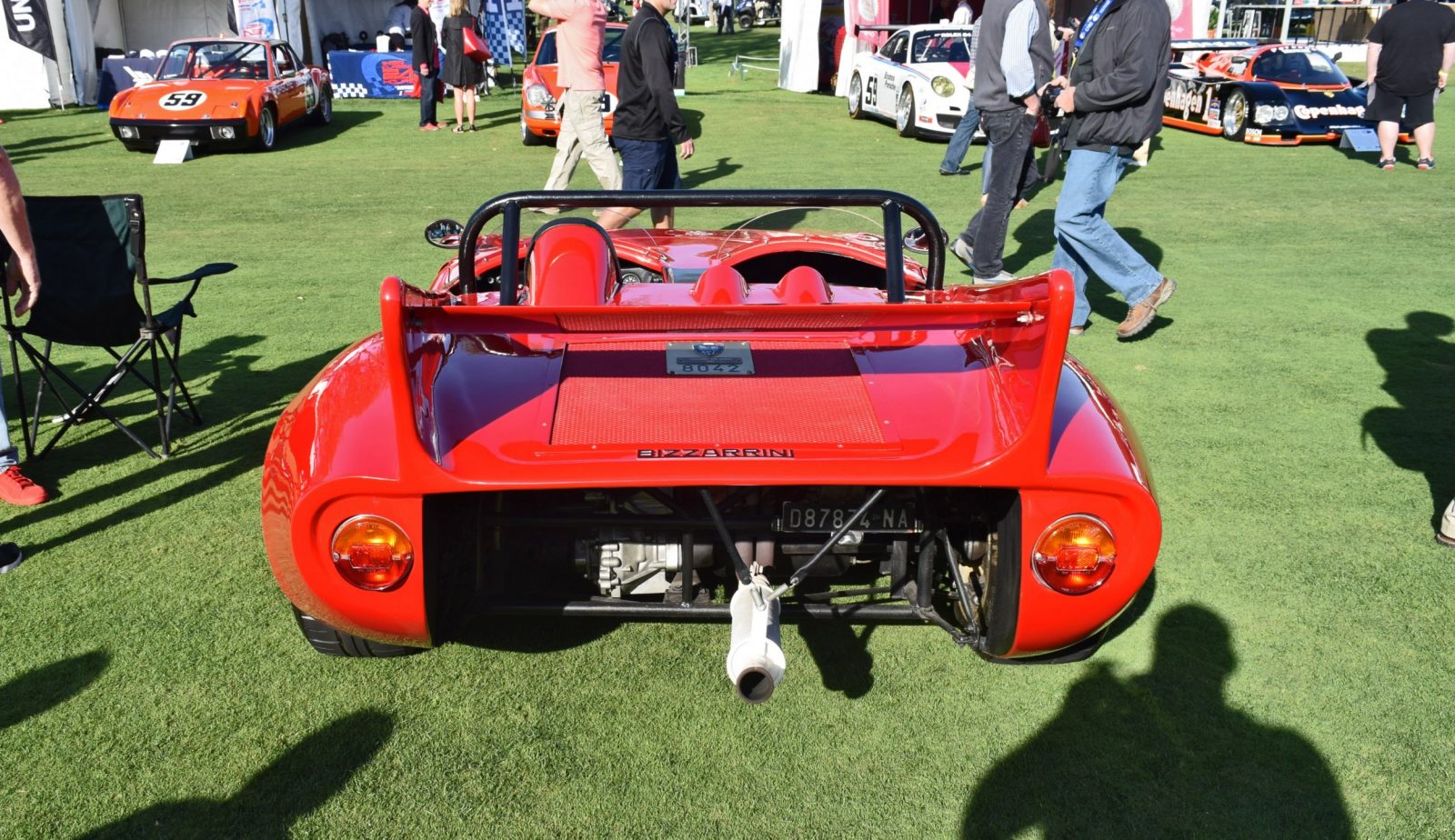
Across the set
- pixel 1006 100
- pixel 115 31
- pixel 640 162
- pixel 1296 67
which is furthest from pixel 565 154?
pixel 115 31

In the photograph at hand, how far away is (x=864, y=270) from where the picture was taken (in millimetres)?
4344

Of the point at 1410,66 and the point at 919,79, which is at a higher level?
the point at 1410,66

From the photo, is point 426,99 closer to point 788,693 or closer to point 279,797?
point 788,693

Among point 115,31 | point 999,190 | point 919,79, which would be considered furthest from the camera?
point 115,31

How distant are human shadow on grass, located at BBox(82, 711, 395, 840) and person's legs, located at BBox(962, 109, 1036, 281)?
15.9ft

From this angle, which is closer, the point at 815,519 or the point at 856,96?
the point at 815,519

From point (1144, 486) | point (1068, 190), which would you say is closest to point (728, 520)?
point (1144, 486)

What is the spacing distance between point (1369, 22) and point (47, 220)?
2997 centimetres

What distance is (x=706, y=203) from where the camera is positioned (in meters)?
2.95

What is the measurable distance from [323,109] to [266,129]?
2.37 m

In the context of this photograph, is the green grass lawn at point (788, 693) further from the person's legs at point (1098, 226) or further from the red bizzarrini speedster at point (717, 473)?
the person's legs at point (1098, 226)

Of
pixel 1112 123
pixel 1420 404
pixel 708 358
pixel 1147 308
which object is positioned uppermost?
pixel 1112 123

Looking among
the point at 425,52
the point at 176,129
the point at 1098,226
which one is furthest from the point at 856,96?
the point at 1098,226

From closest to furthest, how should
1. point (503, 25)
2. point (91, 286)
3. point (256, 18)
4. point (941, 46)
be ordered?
point (91, 286) → point (941, 46) → point (256, 18) → point (503, 25)
